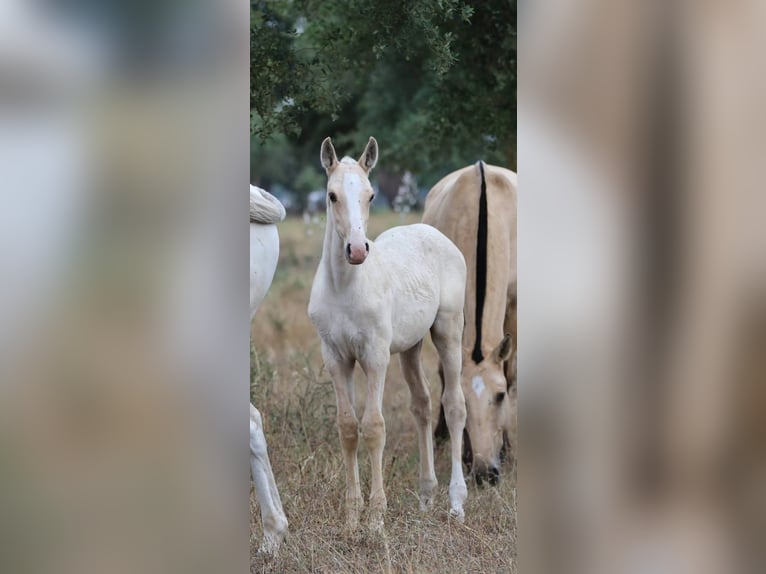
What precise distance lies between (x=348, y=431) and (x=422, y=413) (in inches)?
29.8

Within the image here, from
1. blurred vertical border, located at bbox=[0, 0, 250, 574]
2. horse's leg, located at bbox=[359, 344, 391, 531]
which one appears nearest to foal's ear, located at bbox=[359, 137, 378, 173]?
horse's leg, located at bbox=[359, 344, 391, 531]

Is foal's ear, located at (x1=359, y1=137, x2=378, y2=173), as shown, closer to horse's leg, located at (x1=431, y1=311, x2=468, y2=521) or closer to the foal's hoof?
horse's leg, located at (x1=431, y1=311, x2=468, y2=521)

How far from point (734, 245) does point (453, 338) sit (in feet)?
8.80

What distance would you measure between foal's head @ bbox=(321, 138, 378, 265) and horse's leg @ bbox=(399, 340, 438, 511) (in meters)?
1.11

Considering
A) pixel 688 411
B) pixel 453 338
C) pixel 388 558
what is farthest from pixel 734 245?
pixel 453 338

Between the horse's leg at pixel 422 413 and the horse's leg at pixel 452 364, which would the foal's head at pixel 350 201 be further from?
the horse's leg at pixel 422 413

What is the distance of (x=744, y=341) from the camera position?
6.90 ft

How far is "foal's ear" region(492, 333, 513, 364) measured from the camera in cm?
485

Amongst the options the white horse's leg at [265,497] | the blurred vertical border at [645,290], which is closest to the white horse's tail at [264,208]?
the white horse's leg at [265,497]

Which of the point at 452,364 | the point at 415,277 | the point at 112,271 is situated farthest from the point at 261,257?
the point at 112,271

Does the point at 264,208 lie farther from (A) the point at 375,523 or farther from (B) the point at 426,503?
(B) the point at 426,503

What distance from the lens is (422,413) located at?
189 inches

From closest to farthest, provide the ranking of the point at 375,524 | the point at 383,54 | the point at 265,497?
the point at 265,497 → the point at 375,524 → the point at 383,54

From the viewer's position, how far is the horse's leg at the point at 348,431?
4.12 meters
